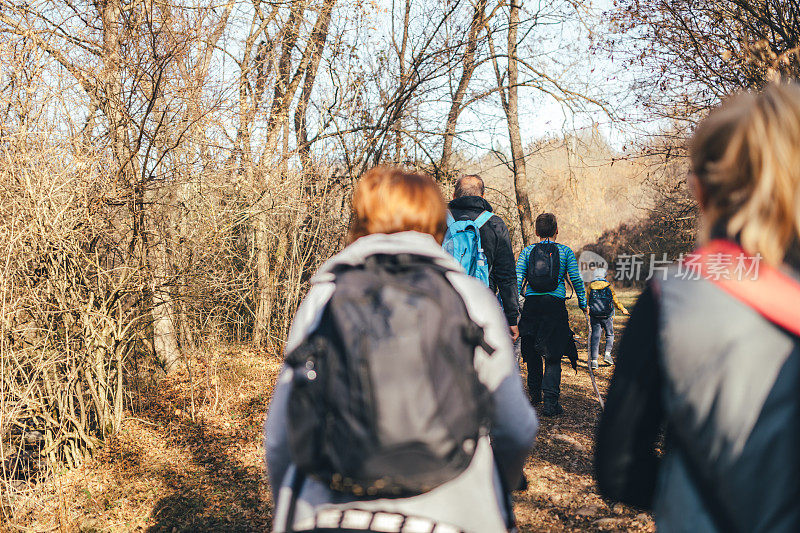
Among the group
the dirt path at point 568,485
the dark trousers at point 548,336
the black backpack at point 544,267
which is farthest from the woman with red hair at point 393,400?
the dark trousers at point 548,336

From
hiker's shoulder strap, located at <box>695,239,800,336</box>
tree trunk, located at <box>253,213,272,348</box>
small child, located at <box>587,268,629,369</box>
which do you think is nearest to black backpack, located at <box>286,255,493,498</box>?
hiker's shoulder strap, located at <box>695,239,800,336</box>

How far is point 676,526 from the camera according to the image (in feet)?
3.97

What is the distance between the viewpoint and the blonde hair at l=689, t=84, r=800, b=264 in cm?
111

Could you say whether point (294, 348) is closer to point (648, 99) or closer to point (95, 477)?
point (95, 477)

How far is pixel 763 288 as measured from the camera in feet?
3.62

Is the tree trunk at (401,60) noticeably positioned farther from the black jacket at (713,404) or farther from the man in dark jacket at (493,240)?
the black jacket at (713,404)

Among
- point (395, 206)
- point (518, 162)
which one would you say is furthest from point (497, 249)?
point (518, 162)

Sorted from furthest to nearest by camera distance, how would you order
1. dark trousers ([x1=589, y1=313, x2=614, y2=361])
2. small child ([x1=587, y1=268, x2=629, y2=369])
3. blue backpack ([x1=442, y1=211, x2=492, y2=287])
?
small child ([x1=587, y1=268, x2=629, y2=369]), dark trousers ([x1=589, y1=313, x2=614, y2=361]), blue backpack ([x1=442, y1=211, x2=492, y2=287])

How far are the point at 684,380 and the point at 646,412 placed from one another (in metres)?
0.16

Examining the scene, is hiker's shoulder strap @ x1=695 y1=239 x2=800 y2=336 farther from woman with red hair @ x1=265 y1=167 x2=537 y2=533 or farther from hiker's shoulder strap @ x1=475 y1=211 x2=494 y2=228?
hiker's shoulder strap @ x1=475 y1=211 x2=494 y2=228

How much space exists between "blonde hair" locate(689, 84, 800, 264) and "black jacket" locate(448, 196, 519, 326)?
3188 millimetres

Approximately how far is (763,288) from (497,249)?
350 cm

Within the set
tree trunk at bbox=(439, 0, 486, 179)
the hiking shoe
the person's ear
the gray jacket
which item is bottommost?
the hiking shoe

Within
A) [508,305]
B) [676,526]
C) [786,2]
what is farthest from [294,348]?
[786,2]
